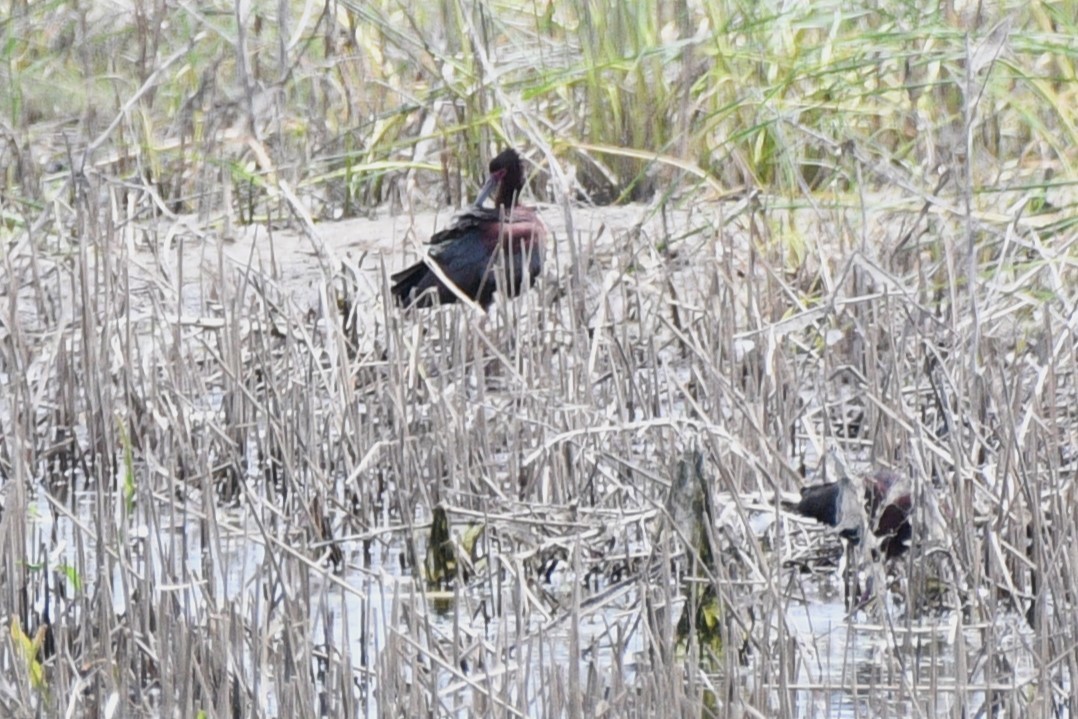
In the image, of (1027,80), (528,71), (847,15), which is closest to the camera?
(1027,80)

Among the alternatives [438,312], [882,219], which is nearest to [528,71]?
[882,219]

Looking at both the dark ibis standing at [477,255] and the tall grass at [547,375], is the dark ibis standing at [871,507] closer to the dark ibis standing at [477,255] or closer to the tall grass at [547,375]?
the tall grass at [547,375]

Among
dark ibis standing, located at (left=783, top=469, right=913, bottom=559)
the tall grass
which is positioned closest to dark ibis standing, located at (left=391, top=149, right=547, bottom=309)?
the tall grass

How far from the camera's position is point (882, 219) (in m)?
5.64

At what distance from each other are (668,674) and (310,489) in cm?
158

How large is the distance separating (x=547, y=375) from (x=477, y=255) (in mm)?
691

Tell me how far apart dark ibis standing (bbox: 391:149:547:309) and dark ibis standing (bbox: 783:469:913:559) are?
1283 millimetres

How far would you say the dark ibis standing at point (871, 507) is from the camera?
3.49 m

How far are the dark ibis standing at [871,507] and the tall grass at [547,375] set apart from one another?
0.20ft

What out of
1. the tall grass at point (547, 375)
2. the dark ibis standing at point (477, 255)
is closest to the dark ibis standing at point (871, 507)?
the tall grass at point (547, 375)

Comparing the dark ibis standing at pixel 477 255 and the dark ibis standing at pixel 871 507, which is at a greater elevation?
the dark ibis standing at pixel 477 255

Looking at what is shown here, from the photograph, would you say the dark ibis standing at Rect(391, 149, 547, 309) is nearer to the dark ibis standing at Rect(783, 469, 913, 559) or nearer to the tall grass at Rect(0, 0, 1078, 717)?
the tall grass at Rect(0, 0, 1078, 717)

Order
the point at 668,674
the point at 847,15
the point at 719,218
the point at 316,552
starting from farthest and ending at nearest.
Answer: the point at 847,15
the point at 719,218
the point at 316,552
the point at 668,674

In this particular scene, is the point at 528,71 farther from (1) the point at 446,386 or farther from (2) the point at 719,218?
(1) the point at 446,386
